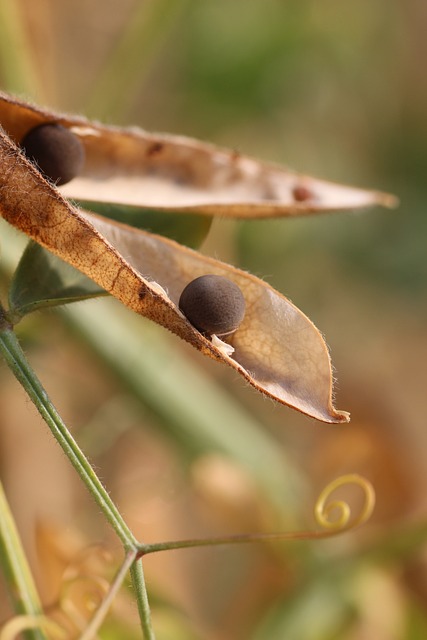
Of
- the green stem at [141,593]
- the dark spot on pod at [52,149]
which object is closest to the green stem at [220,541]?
the green stem at [141,593]

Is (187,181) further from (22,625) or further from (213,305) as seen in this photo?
(22,625)

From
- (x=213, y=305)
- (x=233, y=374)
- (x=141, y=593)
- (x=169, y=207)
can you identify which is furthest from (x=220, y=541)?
(x=233, y=374)

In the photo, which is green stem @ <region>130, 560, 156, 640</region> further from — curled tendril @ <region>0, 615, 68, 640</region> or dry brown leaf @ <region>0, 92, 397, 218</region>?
dry brown leaf @ <region>0, 92, 397, 218</region>

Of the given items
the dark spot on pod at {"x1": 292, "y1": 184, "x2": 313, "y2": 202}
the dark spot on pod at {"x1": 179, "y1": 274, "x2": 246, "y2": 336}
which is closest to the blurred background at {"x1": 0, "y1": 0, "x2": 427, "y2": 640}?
the dark spot on pod at {"x1": 292, "y1": 184, "x2": 313, "y2": 202}

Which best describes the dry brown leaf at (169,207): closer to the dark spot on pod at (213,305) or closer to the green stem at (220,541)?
the dark spot on pod at (213,305)

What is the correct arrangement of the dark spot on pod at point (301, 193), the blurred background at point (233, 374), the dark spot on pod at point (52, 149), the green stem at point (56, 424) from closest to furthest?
the green stem at point (56, 424) < the dark spot on pod at point (52, 149) < the dark spot on pod at point (301, 193) < the blurred background at point (233, 374)

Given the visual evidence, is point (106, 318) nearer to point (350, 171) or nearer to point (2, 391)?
point (2, 391)

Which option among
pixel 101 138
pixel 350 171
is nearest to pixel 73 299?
pixel 101 138
